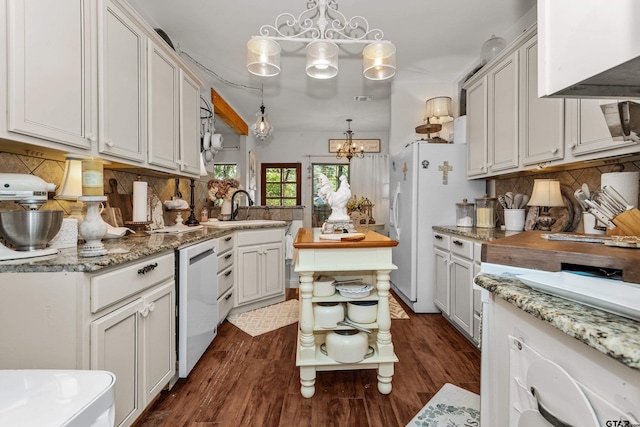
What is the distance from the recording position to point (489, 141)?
270 centimetres

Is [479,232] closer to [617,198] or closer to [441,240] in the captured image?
[441,240]

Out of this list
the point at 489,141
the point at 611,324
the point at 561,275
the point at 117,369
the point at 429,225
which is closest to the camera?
the point at 611,324

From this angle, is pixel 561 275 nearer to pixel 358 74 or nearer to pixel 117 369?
pixel 117 369

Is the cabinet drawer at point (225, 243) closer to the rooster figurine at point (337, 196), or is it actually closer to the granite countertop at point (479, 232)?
the rooster figurine at point (337, 196)

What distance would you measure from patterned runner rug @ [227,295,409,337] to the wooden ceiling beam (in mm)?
2735

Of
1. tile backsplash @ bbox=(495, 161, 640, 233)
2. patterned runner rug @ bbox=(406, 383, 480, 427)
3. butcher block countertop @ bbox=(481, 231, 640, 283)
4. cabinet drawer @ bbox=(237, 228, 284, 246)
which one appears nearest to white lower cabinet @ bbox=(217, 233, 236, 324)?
cabinet drawer @ bbox=(237, 228, 284, 246)

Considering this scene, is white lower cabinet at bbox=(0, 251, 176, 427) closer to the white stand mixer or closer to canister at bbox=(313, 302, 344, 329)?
the white stand mixer

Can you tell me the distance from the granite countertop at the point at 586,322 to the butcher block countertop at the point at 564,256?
11 cm

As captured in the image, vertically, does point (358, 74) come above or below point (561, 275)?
above

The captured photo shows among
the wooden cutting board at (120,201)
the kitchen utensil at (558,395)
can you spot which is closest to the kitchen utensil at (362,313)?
the kitchen utensil at (558,395)

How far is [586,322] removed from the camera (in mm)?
520

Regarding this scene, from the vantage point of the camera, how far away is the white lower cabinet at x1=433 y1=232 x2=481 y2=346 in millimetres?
2334

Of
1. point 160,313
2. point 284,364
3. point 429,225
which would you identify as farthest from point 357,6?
point 284,364

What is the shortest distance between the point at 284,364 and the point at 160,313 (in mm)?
924
